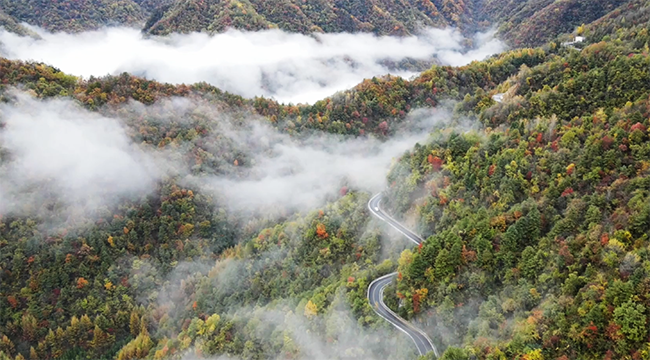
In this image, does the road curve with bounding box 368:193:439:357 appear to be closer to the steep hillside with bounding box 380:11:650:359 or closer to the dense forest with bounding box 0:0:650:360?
the dense forest with bounding box 0:0:650:360

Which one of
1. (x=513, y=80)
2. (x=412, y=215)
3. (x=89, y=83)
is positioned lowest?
(x=412, y=215)

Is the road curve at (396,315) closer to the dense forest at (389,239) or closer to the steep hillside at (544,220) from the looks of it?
the dense forest at (389,239)

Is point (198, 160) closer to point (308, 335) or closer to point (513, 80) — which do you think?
point (308, 335)

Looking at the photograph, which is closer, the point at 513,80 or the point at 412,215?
the point at 412,215

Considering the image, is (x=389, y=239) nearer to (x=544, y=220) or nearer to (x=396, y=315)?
(x=396, y=315)

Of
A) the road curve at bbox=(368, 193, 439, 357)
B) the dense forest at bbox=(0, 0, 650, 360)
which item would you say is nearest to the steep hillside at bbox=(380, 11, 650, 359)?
the dense forest at bbox=(0, 0, 650, 360)

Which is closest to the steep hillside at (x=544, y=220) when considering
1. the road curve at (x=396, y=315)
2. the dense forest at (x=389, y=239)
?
the dense forest at (x=389, y=239)

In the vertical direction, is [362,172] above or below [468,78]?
below

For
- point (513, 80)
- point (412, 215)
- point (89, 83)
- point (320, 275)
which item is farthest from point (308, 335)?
point (89, 83)
